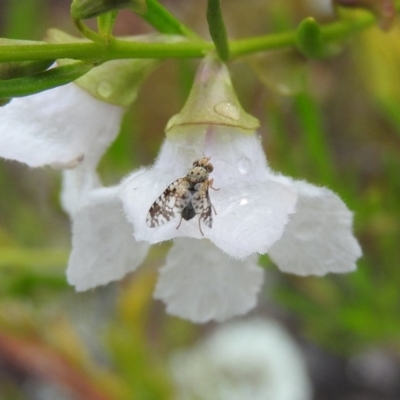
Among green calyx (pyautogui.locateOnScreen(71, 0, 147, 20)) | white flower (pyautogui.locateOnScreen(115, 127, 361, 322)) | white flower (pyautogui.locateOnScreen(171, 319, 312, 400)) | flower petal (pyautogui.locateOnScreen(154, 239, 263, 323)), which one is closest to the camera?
green calyx (pyautogui.locateOnScreen(71, 0, 147, 20))

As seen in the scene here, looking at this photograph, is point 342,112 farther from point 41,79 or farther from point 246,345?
point 41,79

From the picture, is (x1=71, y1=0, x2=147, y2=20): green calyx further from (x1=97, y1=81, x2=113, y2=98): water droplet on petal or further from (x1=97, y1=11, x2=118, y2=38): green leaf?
(x1=97, y1=81, x2=113, y2=98): water droplet on petal

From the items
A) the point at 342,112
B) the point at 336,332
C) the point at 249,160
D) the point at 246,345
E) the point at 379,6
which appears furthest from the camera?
the point at 342,112

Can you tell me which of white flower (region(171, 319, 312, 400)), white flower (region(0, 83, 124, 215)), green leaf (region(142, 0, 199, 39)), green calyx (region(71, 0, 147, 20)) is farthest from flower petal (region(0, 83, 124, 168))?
white flower (region(171, 319, 312, 400))

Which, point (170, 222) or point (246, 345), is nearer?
point (170, 222)

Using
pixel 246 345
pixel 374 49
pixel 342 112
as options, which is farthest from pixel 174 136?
pixel 342 112

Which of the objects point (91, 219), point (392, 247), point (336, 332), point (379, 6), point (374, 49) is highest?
point (379, 6)

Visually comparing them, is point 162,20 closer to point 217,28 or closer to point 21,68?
point 217,28

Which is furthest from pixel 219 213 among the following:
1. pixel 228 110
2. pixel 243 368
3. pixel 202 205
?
pixel 243 368
